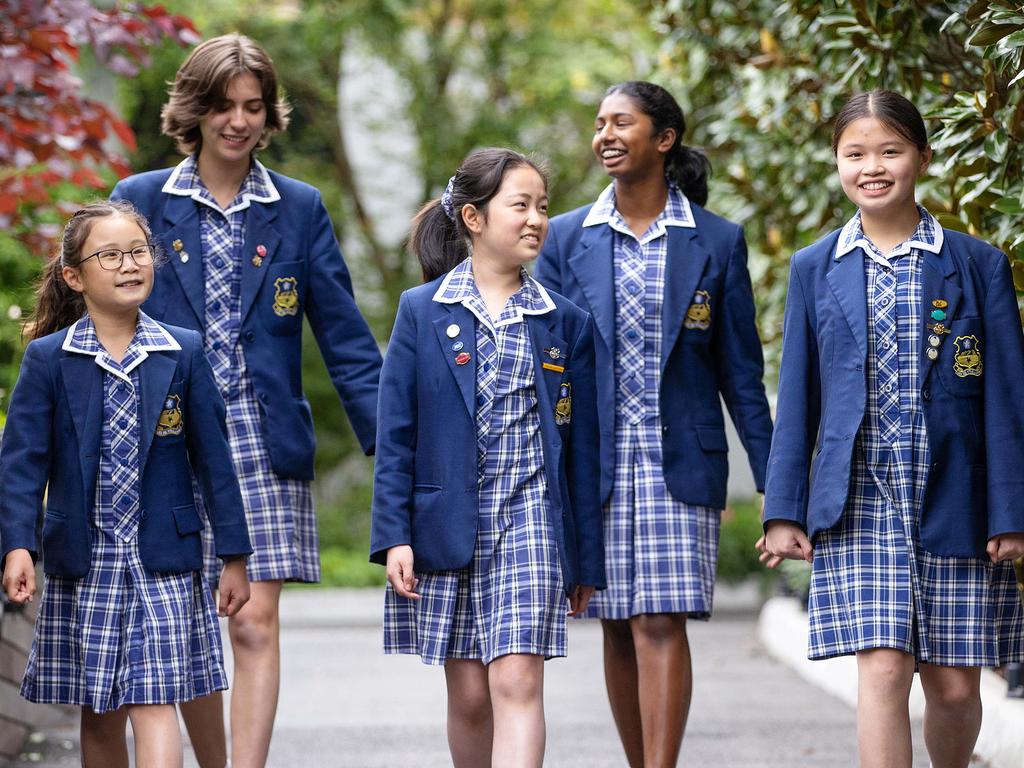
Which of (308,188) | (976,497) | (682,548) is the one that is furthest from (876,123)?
(308,188)

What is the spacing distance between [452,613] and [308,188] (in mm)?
1616

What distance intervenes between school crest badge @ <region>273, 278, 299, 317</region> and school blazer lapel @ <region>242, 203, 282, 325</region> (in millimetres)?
65

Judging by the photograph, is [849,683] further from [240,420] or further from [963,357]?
[240,420]

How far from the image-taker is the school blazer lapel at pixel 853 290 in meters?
4.60

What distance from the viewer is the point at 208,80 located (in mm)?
5273

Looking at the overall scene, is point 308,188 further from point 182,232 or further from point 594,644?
point 594,644

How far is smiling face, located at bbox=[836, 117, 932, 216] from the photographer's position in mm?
4621

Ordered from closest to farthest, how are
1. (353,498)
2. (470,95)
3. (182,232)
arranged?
(182,232), (353,498), (470,95)

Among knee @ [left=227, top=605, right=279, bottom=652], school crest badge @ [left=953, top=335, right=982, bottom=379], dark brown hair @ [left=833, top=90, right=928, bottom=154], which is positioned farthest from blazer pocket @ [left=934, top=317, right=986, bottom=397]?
knee @ [left=227, top=605, right=279, bottom=652]

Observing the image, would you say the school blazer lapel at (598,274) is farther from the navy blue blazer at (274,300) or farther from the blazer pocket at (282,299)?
the blazer pocket at (282,299)

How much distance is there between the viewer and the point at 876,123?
464cm

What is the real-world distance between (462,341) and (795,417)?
0.93 meters

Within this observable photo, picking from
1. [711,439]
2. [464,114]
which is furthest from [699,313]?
[464,114]

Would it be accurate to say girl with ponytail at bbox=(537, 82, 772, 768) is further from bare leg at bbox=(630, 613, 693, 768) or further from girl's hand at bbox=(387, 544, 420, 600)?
girl's hand at bbox=(387, 544, 420, 600)
